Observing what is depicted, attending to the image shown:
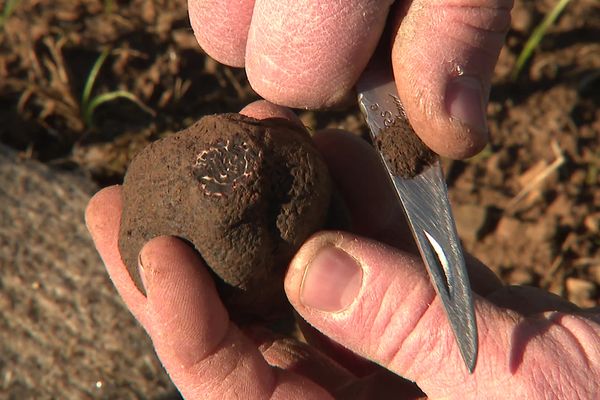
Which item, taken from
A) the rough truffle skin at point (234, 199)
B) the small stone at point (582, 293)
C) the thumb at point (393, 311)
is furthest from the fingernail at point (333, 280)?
the small stone at point (582, 293)

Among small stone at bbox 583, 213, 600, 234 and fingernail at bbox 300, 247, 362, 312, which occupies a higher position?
fingernail at bbox 300, 247, 362, 312

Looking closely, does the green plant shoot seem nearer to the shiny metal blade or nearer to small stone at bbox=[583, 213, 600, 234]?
the shiny metal blade

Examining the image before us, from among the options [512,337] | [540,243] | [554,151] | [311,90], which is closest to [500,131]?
[554,151]

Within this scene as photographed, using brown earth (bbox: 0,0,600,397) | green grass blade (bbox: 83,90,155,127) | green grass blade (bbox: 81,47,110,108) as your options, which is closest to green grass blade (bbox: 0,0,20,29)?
brown earth (bbox: 0,0,600,397)

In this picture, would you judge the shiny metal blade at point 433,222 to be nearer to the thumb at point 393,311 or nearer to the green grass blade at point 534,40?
the thumb at point 393,311

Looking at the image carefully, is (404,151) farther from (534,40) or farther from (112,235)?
(534,40)

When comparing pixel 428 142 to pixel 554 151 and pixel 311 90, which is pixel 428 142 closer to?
pixel 311 90
